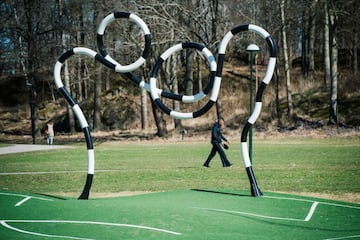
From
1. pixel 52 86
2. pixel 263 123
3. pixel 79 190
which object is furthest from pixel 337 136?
pixel 52 86

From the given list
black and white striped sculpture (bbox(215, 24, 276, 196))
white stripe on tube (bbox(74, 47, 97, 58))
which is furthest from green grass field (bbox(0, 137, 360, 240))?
white stripe on tube (bbox(74, 47, 97, 58))

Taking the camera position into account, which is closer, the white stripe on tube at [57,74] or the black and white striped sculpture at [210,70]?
the black and white striped sculpture at [210,70]

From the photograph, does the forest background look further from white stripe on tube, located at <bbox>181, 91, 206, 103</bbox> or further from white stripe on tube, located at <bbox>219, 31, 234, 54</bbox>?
white stripe on tube, located at <bbox>181, 91, 206, 103</bbox>

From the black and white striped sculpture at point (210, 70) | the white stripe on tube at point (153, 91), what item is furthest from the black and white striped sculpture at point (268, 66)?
the white stripe on tube at point (153, 91)

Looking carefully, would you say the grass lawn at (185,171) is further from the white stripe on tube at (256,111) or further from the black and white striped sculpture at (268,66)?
the white stripe on tube at (256,111)

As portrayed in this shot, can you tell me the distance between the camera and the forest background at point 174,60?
117 feet

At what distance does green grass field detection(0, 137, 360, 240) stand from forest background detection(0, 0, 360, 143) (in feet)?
42.0

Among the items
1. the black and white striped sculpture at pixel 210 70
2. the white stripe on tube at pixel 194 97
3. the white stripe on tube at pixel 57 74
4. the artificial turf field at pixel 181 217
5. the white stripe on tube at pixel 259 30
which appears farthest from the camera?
the white stripe on tube at pixel 57 74

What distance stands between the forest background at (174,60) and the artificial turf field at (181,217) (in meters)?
21.5

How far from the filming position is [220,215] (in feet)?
35.7

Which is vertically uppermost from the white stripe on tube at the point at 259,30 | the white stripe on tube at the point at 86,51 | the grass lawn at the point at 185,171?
the white stripe on tube at the point at 259,30

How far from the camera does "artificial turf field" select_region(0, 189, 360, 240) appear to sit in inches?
363

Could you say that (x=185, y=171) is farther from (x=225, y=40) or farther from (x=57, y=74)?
(x=225, y=40)

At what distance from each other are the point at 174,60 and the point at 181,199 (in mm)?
28310
